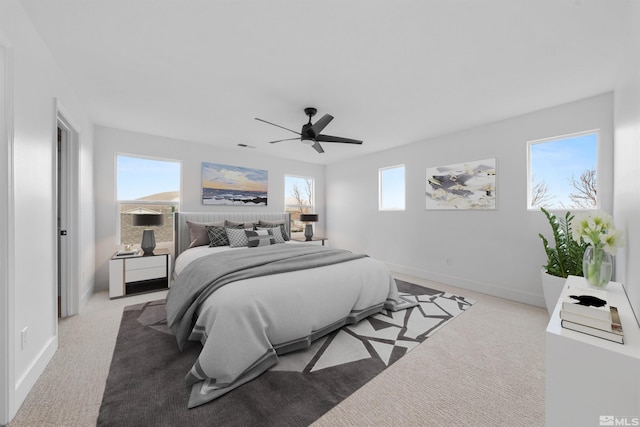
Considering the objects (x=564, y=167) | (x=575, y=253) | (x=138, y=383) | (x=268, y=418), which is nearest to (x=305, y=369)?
(x=268, y=418)

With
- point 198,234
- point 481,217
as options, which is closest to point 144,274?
point 198,234

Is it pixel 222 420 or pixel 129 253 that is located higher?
pixel 129 253

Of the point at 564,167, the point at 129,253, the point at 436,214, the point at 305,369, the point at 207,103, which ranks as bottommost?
the point at 305,369

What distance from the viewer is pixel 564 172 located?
319 cm

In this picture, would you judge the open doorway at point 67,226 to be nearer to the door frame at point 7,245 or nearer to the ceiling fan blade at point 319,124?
the door frame at point 7,245

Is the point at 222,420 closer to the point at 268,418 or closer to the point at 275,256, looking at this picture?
the point at 268,418

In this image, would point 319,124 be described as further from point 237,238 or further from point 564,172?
point 564,172

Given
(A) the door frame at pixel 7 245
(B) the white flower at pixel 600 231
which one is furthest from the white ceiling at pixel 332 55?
(B) the white flower at pixel 600 231

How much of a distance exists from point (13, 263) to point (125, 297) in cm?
234

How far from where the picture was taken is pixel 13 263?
154cm

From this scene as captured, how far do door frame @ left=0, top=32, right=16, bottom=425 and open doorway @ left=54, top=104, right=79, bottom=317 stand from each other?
154 centimetres

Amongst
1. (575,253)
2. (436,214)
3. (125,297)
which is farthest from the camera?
(436,214)

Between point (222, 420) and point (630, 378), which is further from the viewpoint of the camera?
point (222, 420)

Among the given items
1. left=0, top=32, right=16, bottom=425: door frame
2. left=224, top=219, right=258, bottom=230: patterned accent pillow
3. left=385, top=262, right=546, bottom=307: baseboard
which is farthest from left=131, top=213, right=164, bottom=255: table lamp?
left=385, top=262, right=546, bottom=307: baseboard
